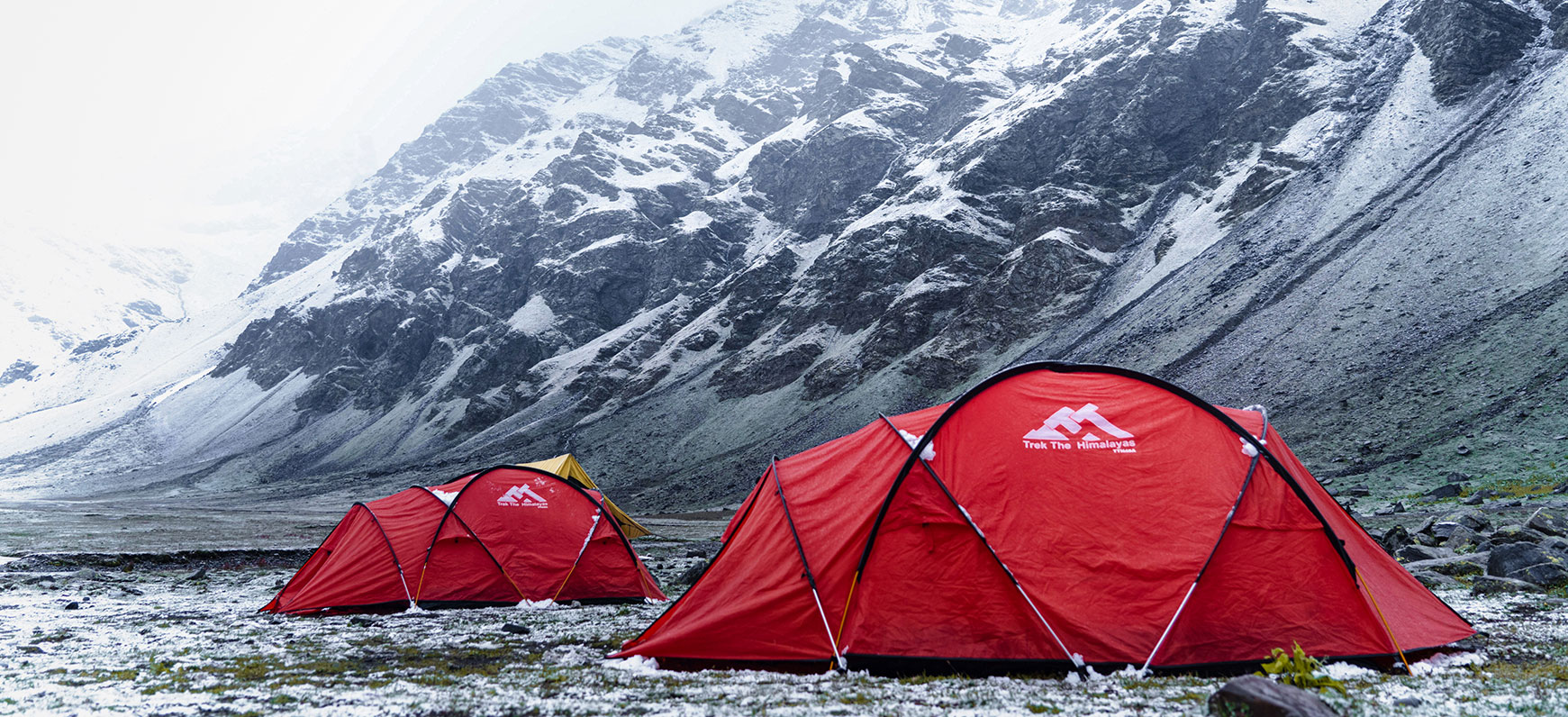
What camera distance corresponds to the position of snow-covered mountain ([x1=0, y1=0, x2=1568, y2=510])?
4422 centimetres

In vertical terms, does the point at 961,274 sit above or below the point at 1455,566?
above

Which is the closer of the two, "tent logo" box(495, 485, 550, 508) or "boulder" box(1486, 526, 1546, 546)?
"boulder" box(1486, 526, 1546, 546)

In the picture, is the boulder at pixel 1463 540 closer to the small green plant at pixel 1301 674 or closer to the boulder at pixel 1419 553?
the boulder at pixel 1419 553

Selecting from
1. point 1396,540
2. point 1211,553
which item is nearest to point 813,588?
point 1211,553

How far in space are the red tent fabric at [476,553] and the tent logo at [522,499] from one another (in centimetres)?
2

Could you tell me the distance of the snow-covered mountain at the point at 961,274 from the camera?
44219mm

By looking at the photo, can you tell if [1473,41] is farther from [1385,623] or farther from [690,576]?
[690,576]

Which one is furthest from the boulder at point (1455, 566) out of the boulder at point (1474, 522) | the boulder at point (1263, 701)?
the boulder at point (1263, 701)

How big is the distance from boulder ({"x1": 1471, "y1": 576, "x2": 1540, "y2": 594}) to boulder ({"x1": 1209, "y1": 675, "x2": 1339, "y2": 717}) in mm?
8028

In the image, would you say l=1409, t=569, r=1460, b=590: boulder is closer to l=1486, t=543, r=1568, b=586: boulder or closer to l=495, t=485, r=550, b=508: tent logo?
l=1486, t=543, r=1568, b=586: boulder

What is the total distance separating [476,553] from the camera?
13195mm

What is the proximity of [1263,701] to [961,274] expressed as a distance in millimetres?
89040

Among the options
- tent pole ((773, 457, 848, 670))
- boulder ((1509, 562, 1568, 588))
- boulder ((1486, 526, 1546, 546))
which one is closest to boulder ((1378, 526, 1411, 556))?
boulder ((1486, 526, 1546, 546))

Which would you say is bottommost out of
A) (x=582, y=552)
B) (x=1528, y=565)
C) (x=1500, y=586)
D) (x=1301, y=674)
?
(x=1528, y=565)
